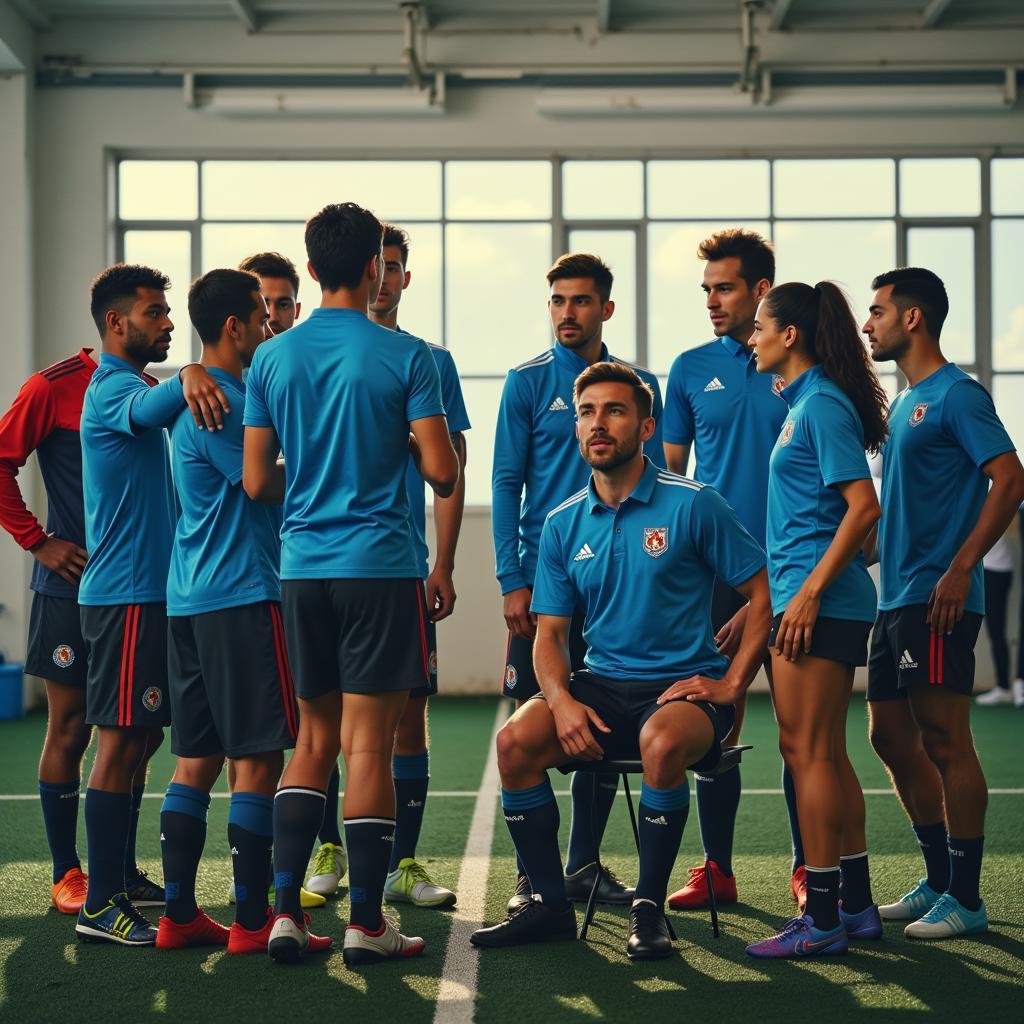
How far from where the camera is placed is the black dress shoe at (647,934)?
11.0 feet

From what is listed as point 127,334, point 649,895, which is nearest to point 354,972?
point 649,895

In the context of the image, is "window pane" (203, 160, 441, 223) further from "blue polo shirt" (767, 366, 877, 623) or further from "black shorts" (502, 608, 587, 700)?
"blue polo shirt" (767, 366, 877, 623)

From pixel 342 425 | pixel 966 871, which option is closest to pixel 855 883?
pixel 966 871

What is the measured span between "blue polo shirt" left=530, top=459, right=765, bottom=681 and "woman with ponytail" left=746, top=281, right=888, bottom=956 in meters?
0.14

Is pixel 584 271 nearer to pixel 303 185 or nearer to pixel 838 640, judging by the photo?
pixel 838 640

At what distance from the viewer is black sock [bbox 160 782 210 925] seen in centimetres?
342

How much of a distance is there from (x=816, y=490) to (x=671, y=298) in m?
6.72

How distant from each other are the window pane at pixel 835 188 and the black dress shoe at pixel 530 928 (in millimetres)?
7299

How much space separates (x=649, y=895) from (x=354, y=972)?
29.6 inches

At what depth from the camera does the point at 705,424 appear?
419 cm

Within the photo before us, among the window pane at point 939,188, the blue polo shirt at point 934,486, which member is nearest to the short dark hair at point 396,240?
the blue polo shirt at point 934,486

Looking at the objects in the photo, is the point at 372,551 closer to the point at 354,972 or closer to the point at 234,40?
the point at 354,972

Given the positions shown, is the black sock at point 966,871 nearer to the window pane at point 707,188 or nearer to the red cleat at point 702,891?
the red cleat at point 702,891

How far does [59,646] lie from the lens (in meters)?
3.92
